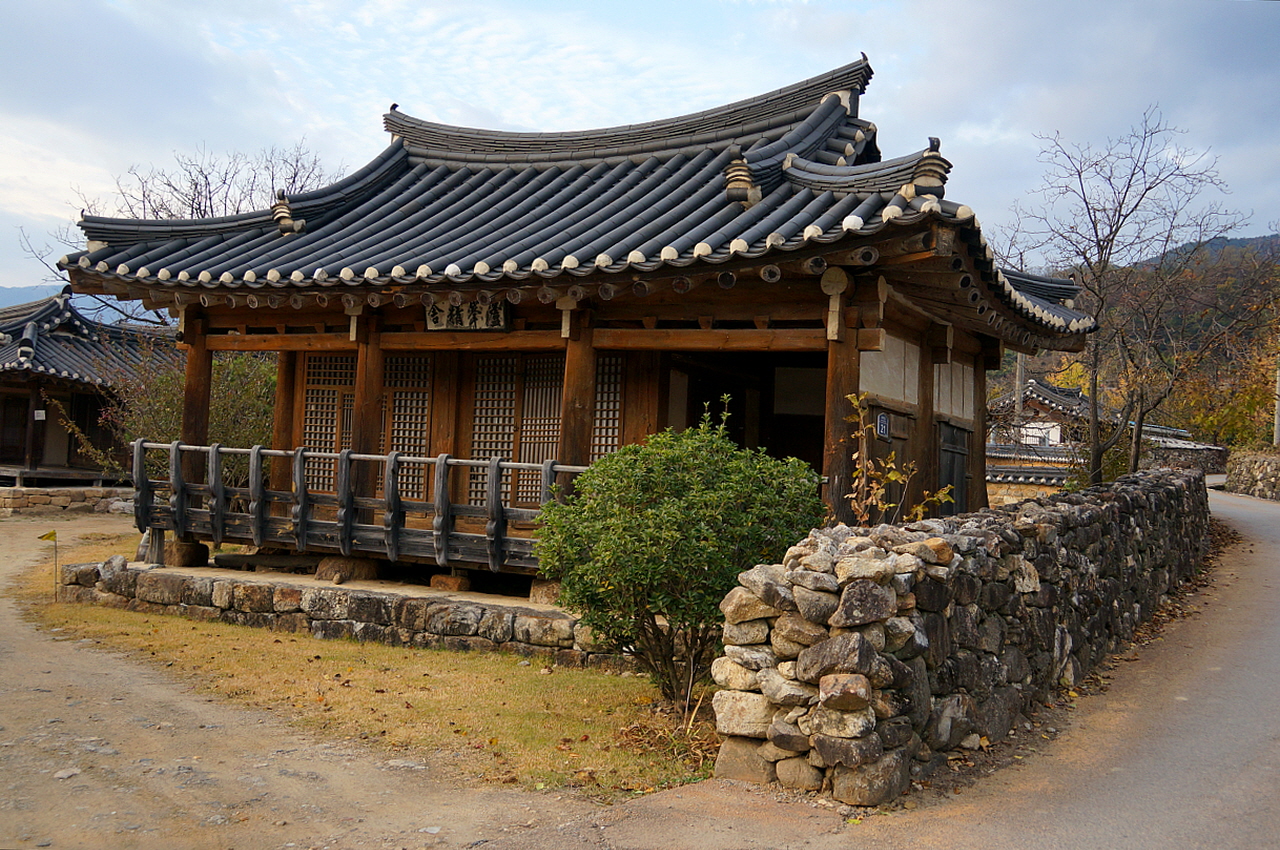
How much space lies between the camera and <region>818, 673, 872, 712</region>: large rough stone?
5.03 metres

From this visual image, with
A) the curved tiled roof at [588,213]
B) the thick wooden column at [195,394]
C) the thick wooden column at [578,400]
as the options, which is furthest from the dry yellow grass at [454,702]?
the curved tiled roof at [588,213]

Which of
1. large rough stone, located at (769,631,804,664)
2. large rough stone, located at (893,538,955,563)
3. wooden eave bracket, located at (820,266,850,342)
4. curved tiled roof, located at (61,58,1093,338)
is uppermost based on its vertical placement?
curved tiled roof, located at (61,58,1093,338)

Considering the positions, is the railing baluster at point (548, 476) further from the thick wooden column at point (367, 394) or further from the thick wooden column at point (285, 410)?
the thick wooden column at point (285, 410)

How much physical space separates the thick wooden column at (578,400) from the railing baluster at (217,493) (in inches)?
171

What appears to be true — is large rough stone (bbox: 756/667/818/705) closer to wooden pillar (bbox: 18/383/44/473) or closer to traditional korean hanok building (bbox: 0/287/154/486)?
traditional korean hanok building (bbox: 0/287/154/486)

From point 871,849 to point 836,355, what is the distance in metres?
5.06

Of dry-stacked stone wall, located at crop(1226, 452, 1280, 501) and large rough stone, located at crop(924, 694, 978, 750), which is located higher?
dry-stacked stone wall, located at crop(1226, 452, 1280, 501)

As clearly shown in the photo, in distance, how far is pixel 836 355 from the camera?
8.86 metres

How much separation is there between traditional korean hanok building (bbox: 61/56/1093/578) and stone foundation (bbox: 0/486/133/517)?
14191 millimetres

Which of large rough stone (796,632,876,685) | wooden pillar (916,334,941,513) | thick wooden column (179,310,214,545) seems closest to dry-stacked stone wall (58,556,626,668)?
thick wooden column (179,310,214,545)

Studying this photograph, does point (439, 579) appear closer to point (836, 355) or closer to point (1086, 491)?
point (836, 355)

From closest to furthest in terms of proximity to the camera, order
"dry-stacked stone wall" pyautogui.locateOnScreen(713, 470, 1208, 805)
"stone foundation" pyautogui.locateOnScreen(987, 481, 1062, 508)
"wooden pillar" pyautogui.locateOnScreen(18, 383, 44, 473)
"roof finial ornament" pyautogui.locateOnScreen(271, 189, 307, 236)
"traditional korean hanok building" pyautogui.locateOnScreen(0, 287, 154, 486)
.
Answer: "dry-stacked stone wall" pyautogui.locateOnScreen(713, 470, 1208, 805)
"roof finial ornament" pyautogui.locateOnScreen(271, 189, 307, 236)
"traditional korean hanok building" pyautogui.locateOnScreen(0, 287, 154, 486)
"wooden pillar" pyautogui.locateOnScreen(18, 383, 44, 473)
"stone foundation" pyautogui.locateOnScreen(987, 481, 1062, 508)

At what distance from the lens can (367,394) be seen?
11398mm

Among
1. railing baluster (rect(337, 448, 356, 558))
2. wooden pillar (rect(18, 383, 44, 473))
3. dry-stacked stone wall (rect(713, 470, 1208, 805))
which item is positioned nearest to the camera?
dry-stacked stone wall (rect(713, 470, 1208, 805))
